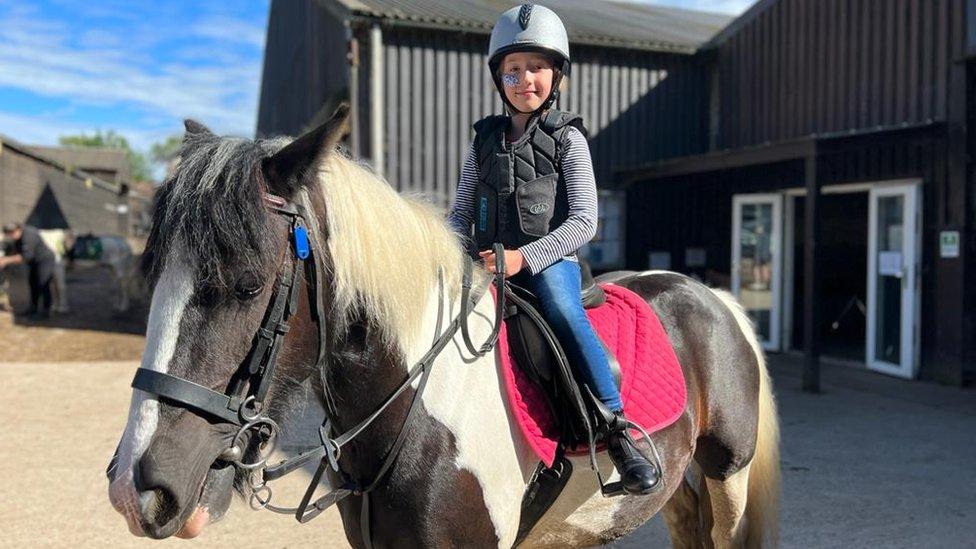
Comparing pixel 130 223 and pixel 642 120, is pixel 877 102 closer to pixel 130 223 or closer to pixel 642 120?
pixel 642 120

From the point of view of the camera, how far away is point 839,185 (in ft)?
30.1

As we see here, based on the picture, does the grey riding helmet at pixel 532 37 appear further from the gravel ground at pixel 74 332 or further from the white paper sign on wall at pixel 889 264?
the gravel ground at pixel 74 332

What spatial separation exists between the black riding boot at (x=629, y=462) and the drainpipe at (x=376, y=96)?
7.91m

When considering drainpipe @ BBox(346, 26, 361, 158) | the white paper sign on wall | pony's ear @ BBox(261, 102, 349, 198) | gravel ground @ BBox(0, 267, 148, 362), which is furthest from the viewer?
gravel ground @ BBox(0, 267, 148, 362)

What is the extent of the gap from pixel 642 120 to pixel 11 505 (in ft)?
32.8

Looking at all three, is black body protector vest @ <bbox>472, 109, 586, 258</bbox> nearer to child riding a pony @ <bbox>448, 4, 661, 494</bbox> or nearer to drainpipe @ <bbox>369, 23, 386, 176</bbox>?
child riding a pony @ <bbox>448, 4, 661, 494</bbox>

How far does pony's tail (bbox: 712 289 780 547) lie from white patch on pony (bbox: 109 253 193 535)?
2.49m

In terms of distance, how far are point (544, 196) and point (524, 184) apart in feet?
0.24

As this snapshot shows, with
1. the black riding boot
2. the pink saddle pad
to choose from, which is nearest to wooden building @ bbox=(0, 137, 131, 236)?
the pink saddle pad

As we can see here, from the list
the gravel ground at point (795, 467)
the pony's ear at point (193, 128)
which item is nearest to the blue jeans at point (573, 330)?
the pony's ear at point (193, 128)

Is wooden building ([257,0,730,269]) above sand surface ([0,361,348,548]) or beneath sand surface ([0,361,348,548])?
above

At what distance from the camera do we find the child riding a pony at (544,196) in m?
2.08

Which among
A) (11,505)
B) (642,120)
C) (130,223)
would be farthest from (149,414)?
(130,223)

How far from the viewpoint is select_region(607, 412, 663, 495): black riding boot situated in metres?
2.09
